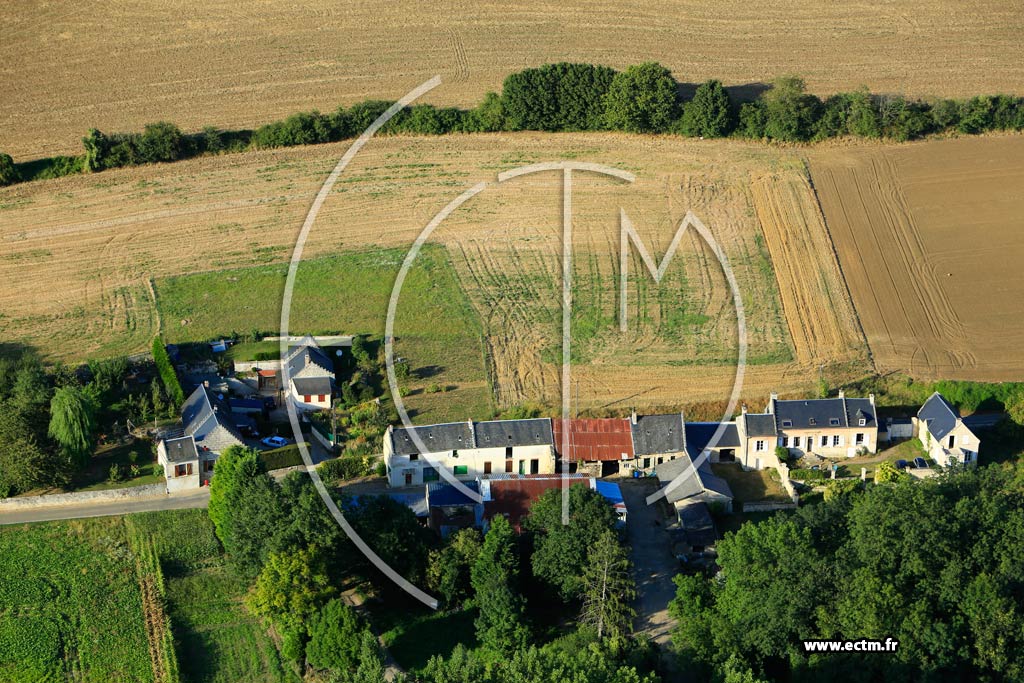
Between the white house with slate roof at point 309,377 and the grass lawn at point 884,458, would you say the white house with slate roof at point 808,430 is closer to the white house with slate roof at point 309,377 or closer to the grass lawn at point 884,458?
the grass lawn at point 884,458

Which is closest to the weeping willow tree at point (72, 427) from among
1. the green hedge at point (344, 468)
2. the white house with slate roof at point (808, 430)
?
the green hedge at point (344, 468)

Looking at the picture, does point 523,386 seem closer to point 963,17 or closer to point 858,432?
point 858,432

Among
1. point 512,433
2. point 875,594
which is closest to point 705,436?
point 512,433

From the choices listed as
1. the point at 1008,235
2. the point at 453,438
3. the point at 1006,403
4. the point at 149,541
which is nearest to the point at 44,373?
the point at 149,541

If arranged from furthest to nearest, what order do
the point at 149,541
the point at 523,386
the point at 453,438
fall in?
the point at 523,386 < the point at 453,438 < the point at 149,541

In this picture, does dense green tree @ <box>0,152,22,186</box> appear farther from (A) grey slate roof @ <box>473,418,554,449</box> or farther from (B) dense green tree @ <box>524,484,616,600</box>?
(B) dense green tree @ <box>524,484,616,600</box>

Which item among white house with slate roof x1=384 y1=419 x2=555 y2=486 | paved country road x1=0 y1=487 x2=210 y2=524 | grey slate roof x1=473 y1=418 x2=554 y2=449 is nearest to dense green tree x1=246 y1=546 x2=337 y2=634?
paved country road x1=0 y1=487 x2=210 y2=524
